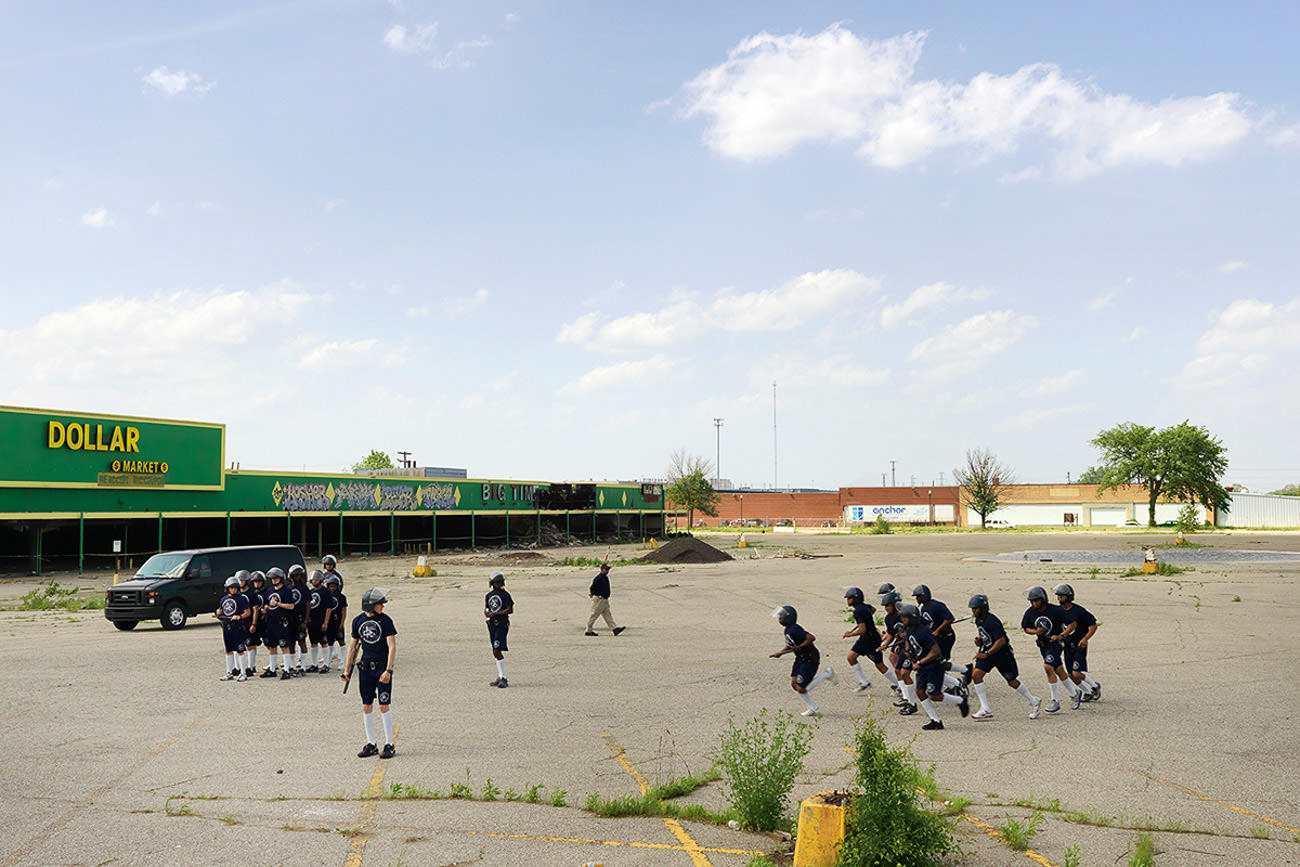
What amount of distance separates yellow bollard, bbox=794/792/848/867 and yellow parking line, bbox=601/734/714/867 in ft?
2.84

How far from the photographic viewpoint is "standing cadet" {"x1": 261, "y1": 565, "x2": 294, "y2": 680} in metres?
16.8

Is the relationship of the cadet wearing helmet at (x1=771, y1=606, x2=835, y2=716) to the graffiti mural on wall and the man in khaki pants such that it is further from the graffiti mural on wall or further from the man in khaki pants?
the graffiti mural on wall

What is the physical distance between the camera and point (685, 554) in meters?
53.1

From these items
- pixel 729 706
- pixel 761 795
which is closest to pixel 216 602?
pixel 729 706

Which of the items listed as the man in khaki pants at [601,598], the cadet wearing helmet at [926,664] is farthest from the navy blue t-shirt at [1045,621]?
the man in khaki pants at [601,598]

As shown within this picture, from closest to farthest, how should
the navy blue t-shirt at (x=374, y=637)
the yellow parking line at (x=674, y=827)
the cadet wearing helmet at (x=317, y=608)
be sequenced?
1. the yellow parking line at (x=674, y=827)
2. the navy blue t-shirt at (x=374, y=637)
3. the cadet wearing helmet at (x=317, y=608)

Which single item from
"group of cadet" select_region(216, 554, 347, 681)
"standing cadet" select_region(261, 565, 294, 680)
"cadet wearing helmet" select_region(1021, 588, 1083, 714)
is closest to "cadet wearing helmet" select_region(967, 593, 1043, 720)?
"cadet wearing helmet" select_region(1021, 588, 1083, 714)

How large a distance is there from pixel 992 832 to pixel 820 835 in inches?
82.2

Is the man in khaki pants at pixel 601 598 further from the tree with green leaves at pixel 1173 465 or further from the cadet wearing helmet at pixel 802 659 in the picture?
the tree with green leaves at pixel 1173 465

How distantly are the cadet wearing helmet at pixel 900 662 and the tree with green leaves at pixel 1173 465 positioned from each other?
98.5m

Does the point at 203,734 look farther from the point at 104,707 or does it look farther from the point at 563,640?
the point at 563,640

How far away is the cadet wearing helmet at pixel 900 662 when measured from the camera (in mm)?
13469

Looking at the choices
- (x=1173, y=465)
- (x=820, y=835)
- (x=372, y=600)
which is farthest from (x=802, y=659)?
(x=1173, y=465)

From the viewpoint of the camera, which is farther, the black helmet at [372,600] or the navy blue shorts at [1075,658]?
the navy blue shorts at [1075,658]
